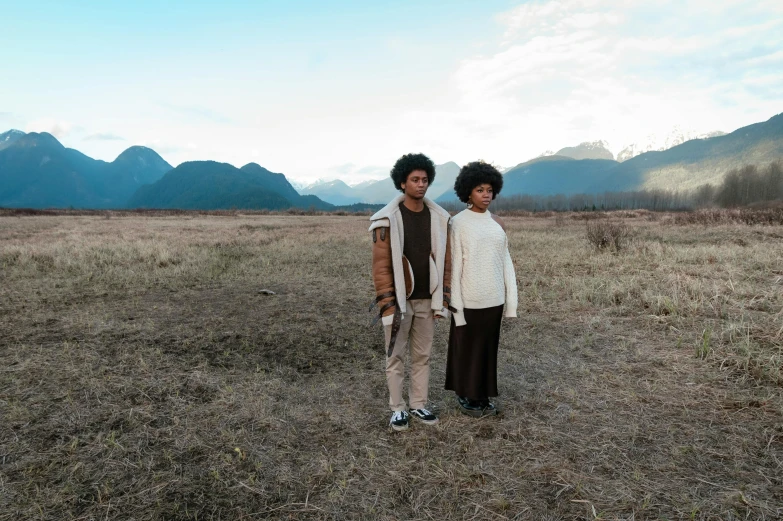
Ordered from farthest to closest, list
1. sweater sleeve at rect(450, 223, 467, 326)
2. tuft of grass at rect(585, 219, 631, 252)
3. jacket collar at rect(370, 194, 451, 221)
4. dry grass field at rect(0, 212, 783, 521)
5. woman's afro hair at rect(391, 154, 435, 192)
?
tuft of grass at rect(585, 219, 631, 252), sweater sleeve at rect(450, 223, 467, 326), woman's afro hair at rect(391, 154, 435, 192), jacket collar at rect(370, 194, 451, 221), dry grass field at rect(0, 212, 783, 521)

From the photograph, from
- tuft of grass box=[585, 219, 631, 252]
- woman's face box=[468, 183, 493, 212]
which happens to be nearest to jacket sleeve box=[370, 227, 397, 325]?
woman's face box=[468, 183, 493, 212]

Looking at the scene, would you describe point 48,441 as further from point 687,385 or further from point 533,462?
point 687,385

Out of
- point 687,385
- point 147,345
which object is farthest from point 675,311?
point 147,345

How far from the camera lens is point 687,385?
4484mm

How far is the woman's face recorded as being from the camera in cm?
358

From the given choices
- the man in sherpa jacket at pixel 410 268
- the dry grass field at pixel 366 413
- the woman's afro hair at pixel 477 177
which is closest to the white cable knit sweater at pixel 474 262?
the man in sherpa jacket at pixel 410 268

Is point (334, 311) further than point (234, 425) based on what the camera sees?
Yes

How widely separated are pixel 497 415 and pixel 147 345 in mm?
4913

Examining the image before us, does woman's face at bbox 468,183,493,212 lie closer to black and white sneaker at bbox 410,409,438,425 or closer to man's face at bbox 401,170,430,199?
man's face at bbox 401,170,430,199

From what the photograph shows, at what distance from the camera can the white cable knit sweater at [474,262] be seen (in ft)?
11.9

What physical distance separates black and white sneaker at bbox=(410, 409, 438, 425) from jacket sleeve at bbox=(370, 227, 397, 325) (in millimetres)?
1017

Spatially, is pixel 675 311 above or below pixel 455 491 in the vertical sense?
above

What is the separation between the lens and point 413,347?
367 cm

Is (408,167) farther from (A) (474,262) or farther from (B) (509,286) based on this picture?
(B) (509,286)
